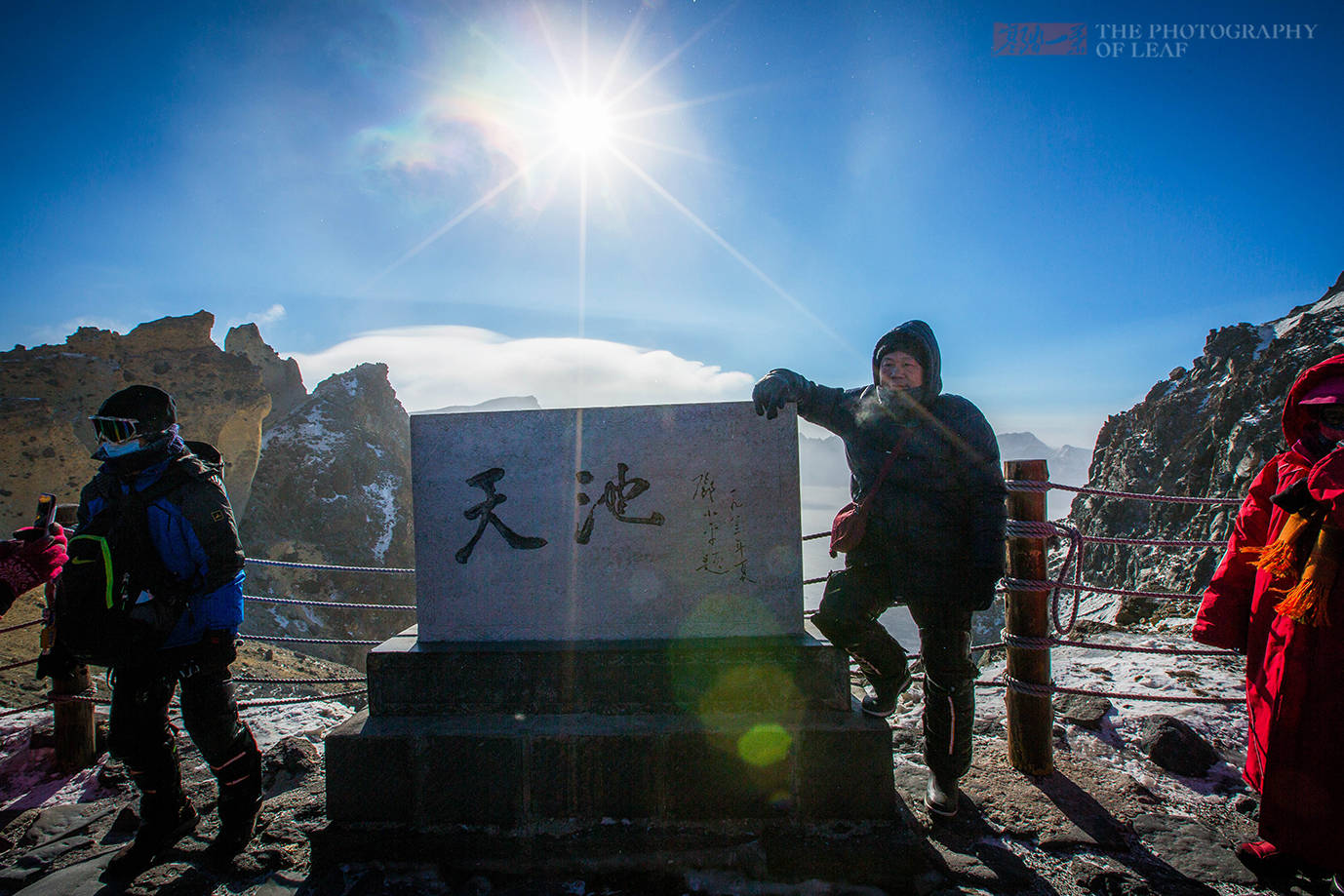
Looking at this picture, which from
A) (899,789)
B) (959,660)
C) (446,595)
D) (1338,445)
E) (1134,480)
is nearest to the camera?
(1338,445)

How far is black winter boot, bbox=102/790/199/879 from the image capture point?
91.4 inches

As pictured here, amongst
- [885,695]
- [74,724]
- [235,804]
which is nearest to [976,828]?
[885,695]

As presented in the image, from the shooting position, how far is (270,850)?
244 cm

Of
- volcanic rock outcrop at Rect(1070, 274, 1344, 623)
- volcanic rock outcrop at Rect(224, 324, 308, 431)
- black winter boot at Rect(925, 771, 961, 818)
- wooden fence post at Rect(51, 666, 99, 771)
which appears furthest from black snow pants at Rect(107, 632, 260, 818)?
volcanic rock outcrop at Rect(224, 324, 308, 431)

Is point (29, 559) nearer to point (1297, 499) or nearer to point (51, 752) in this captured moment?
point (51, 752)

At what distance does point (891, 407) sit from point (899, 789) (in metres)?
1.82

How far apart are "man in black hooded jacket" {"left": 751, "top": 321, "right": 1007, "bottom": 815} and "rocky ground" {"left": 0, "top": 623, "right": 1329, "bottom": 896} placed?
1.12ft

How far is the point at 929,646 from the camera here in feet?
8.05

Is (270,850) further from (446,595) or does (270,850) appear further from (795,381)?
(795,381)

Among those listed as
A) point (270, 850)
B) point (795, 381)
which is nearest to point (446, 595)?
point (270, 850)

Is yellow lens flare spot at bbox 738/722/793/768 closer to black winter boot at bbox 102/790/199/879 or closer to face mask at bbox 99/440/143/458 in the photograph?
black winter boot at bbox 102/790/199/879

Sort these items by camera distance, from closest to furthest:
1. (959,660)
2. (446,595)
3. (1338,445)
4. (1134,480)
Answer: (1338,445) → (959,660) → (446,595) → (1134,480)

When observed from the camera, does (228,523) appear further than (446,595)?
No

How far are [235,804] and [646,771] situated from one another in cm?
171
